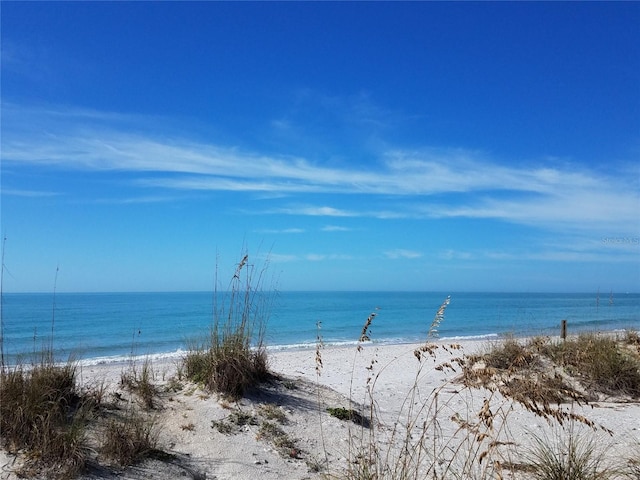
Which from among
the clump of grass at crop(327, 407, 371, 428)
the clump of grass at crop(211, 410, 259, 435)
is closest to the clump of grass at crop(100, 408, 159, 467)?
the clump of grass at crop(211, 410, 259, 435)

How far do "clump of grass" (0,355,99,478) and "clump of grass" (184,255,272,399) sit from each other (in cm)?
160

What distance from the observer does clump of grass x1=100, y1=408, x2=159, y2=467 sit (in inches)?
170

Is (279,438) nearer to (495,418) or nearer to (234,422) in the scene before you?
(234,422)

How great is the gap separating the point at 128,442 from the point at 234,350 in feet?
7.04

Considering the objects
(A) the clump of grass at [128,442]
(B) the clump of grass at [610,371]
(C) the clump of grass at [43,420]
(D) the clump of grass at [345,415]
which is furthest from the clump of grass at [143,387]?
(B) the clump of grass at [610,371]

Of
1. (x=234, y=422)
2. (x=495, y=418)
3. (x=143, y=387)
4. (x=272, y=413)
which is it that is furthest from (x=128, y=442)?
(x=495, y=418)

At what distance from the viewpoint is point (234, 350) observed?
6.43 metres

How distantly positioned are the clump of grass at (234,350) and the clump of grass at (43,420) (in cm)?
160

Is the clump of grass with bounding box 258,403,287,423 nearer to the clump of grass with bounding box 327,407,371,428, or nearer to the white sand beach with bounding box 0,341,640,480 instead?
the white sand beach with bounding box 0,341,640,480

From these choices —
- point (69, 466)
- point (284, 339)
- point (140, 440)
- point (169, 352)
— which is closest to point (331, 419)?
point (140, 440)

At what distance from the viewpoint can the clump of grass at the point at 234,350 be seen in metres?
6.30

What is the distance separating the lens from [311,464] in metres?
4.90

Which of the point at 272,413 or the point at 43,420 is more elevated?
the point at 43,420

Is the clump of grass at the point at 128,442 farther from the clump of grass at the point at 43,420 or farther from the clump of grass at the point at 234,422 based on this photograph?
the clump of grass at the point at 234,422
